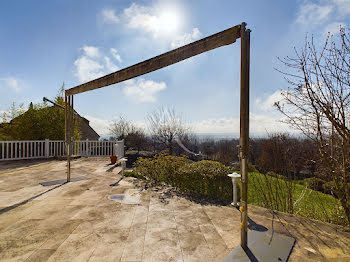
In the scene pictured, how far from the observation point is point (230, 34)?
72.2 inches

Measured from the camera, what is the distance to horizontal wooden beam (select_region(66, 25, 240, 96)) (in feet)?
6.11

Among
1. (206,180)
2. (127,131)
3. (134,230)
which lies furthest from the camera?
(127,131)

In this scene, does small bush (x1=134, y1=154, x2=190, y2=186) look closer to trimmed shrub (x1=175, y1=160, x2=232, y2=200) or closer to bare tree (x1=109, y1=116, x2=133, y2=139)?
trimmed shrub (x1=175, y1=160, x2=232, y2=200)

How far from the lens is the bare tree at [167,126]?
11531 millimetres

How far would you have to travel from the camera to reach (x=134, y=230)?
221 centimetres

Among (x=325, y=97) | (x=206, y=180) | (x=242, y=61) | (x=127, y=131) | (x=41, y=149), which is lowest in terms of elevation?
(x=206, y=180)

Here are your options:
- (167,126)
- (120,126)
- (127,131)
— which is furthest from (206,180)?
(120,126)

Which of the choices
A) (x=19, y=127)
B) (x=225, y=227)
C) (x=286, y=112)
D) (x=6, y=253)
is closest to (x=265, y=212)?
(x=225, y=227)

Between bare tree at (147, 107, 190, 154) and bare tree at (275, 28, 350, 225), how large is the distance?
883cm

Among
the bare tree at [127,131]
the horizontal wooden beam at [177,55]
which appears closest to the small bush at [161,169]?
the horizontal wooden beam at [177,55]

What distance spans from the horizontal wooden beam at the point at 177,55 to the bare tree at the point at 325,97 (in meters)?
1.42

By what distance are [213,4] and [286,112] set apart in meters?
2.37

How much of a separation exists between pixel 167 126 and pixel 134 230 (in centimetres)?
958

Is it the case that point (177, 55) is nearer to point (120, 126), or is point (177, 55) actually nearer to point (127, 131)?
point (127, 131)
